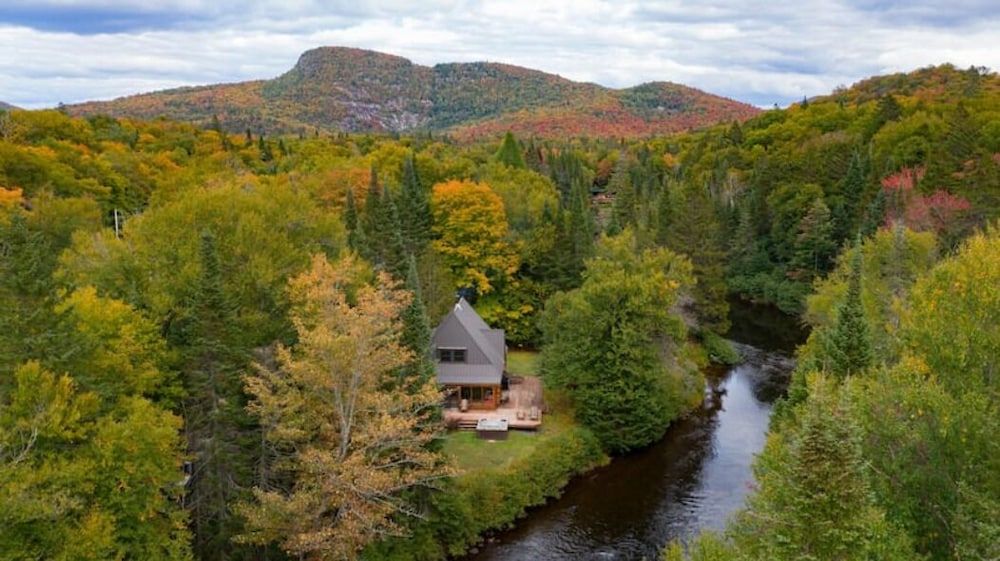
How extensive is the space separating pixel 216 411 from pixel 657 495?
58.1 feet

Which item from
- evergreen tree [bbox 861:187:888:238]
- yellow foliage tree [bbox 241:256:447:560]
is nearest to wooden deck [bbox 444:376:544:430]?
yellow foliage tree [bbox 241:256:447:560]

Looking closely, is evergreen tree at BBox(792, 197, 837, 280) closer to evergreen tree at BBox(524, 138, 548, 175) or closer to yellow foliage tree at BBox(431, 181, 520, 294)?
yellow foliage tree at BBox(431, 181, 520, 294)

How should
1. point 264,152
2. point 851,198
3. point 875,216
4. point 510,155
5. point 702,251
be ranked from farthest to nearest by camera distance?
1. point 264,152
2. point 510,155
3. point 851,198
4. point 875,216
5. point 702,251

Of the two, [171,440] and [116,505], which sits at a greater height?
[171,440]

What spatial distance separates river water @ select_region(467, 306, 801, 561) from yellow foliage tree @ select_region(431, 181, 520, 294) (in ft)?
49.1

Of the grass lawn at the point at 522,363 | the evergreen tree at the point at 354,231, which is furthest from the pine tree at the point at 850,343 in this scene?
the evergreen tree at the point at 354,231

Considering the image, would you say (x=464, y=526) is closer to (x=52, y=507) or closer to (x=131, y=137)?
(x=52, y=507)

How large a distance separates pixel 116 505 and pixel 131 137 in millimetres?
70035

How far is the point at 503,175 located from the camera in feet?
203

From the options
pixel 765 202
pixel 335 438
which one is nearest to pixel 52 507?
pixel 335 438

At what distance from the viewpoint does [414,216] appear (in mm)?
42500

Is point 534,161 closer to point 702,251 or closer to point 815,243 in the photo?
point 815,243

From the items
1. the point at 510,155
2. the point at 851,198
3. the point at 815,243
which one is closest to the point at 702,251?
the point at 815,243

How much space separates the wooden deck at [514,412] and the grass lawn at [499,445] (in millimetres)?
431
